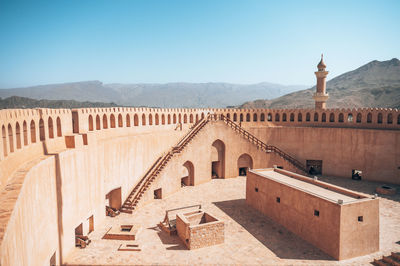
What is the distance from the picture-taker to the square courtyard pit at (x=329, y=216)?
458 inches

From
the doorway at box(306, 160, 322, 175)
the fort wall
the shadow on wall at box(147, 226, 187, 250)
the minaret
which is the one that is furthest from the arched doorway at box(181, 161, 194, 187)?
the minaret

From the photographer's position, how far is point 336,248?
11.6 m

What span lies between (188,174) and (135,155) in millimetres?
5712

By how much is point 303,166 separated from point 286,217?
12.1 metres

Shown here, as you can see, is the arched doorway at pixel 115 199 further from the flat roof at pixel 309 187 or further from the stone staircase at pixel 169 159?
the flat roof at pixel 309 187

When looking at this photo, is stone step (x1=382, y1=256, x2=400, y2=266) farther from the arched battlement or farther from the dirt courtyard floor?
the arched battlement

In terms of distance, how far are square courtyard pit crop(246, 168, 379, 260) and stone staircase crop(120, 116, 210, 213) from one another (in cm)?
772

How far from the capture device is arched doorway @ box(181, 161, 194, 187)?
21.9m

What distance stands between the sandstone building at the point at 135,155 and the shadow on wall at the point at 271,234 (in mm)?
5283

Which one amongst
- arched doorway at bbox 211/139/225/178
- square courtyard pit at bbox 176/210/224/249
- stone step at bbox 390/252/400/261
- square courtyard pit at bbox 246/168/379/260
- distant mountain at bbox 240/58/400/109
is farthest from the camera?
distant mountain at bbox 240/58/400/109

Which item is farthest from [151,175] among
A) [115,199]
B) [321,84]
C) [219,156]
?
[321,84]

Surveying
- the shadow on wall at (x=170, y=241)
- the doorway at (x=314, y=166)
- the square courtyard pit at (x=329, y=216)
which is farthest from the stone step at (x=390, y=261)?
the doorway at (x=314, y=166)

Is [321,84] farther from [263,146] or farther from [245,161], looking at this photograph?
[245,161]

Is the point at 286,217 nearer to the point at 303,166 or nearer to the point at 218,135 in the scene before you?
the point at 218,135
